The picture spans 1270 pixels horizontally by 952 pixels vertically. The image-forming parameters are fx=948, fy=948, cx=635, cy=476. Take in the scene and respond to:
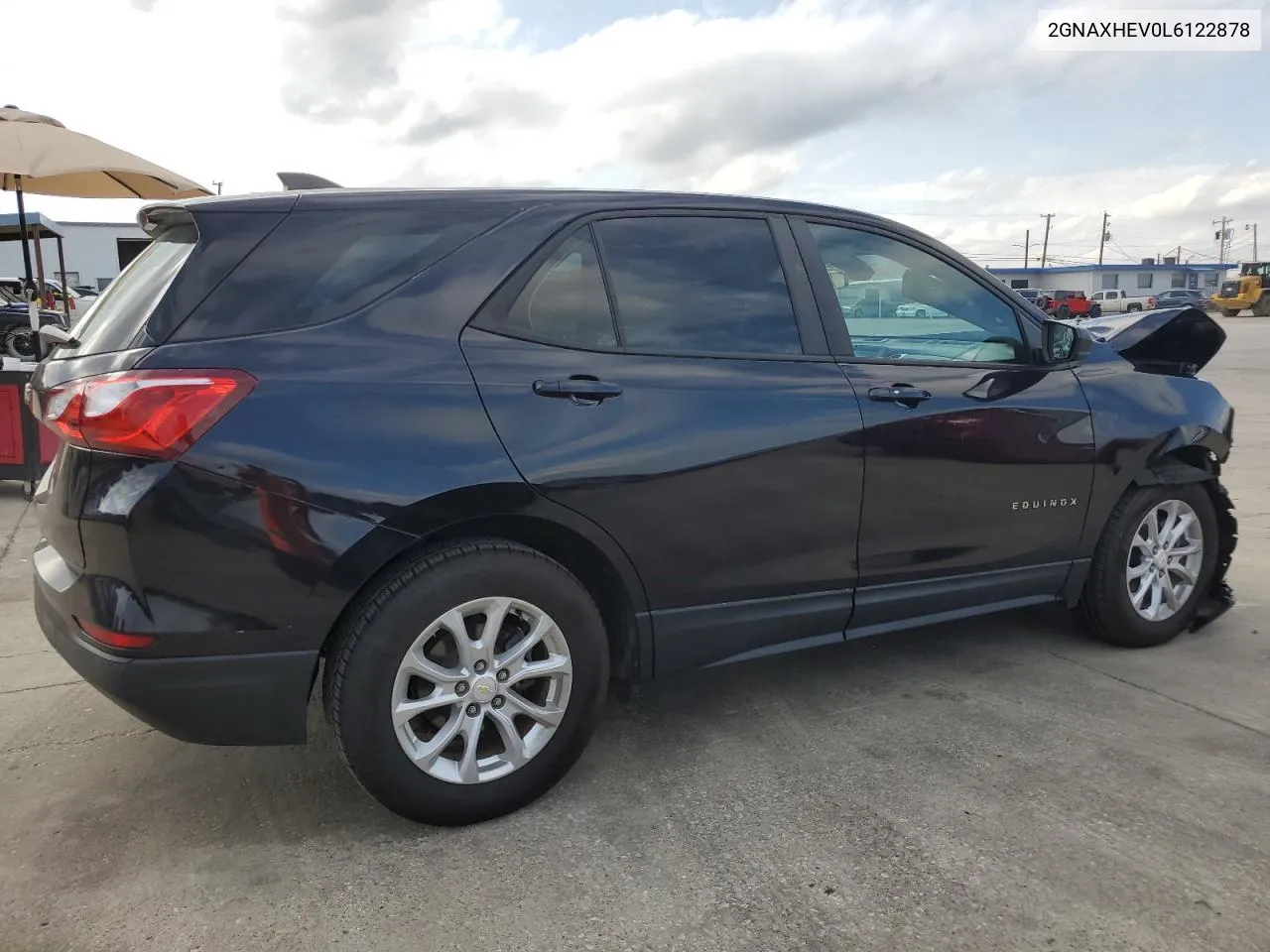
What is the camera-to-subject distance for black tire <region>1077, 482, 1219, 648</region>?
3801 mm

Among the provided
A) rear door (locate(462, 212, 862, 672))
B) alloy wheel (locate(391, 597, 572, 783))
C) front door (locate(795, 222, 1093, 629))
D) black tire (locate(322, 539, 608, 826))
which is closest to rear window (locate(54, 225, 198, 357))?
rear door (locate(462, 212, 862, 672))

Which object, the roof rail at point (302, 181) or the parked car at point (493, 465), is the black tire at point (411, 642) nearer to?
the parked car at point (493, 465)

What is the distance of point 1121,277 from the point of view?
7775 centimetres

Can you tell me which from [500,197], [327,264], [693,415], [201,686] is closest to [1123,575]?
[693,415]

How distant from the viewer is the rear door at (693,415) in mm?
2621

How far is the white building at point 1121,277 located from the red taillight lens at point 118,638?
78523mm

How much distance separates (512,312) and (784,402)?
0.89 m

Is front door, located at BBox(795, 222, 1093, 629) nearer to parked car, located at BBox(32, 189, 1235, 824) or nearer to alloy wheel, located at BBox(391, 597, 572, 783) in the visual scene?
parked car, located at BBox(32, 189, 1235, 824)

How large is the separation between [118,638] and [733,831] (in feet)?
5.41

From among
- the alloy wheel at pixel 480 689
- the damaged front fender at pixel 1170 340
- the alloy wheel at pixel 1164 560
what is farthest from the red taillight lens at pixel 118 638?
the damaged front fender at pixel 1170 340

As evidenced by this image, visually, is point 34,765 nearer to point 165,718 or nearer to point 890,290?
point 165,718

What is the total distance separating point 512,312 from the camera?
104 inches

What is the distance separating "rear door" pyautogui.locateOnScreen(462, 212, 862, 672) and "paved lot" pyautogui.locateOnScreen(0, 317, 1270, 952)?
46cm

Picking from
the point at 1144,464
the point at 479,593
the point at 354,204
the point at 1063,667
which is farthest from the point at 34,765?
the point at 1144,464
